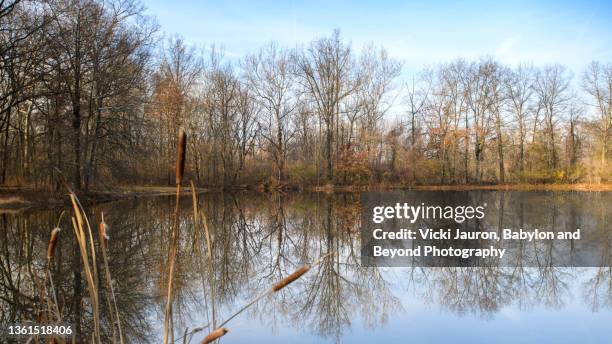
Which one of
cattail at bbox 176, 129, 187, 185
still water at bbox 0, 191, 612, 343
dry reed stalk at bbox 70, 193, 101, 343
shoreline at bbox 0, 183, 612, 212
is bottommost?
still water at bbox 0, 191, 612, 343

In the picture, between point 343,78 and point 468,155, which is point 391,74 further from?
point 468,155

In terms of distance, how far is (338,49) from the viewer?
31344 millimetres

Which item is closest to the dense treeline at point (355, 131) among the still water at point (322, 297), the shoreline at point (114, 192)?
the shoreline at point (114, 192)

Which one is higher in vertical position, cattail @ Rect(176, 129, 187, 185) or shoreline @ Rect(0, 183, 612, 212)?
cattail @ Rect(176, 129, 187, 185)

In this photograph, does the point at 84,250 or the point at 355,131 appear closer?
the point at 84,250

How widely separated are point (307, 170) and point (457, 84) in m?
15.0

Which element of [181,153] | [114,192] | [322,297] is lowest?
[322,297]

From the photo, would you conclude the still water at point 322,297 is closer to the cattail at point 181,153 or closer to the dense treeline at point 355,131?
the cattail at point 181,153

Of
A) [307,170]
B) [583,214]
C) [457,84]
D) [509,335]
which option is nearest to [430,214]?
[583,214]

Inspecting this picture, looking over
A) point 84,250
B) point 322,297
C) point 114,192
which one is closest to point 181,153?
point 84,250

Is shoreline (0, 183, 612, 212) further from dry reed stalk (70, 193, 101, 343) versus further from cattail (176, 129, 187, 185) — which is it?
cattail (176, 129, 187, 185)

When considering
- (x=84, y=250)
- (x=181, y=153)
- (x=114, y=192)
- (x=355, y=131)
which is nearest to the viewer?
(x=181, y=153)

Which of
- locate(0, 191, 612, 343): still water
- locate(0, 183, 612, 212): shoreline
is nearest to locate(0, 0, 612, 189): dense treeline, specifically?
locate(0, 183, 612, 212): shoreline

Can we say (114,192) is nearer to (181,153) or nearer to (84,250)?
(84,250)
